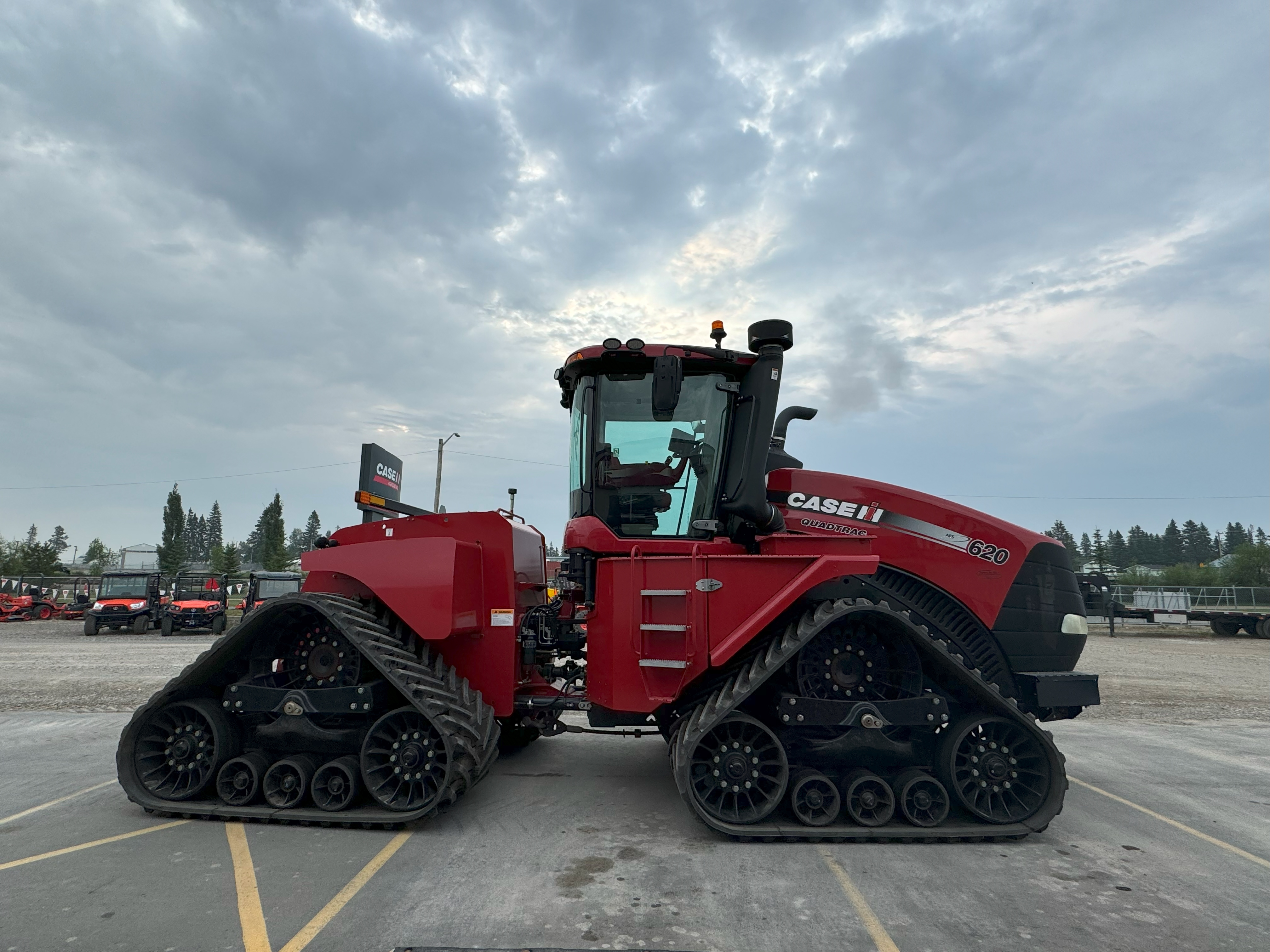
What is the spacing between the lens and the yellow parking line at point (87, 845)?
4.24 metres

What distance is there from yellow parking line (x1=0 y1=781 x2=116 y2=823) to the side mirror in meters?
5.27

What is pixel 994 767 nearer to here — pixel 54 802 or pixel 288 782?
pixel 288 782

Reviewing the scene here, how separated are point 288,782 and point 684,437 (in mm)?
3673

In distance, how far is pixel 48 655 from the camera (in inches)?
663

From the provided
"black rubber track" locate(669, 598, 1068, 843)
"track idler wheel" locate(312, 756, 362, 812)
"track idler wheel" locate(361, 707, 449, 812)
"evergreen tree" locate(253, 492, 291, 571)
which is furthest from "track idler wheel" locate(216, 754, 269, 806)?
"evergreen tree" locate(253, 492, 291, 571)

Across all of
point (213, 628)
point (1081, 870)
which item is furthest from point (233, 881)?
point (213, 628)

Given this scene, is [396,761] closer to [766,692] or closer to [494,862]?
[494,862]

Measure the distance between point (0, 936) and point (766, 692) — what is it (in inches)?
164

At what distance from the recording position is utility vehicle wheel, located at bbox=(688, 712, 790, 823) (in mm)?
4637

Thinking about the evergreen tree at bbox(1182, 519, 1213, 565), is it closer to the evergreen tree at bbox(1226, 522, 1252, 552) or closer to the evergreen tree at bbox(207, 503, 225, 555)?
the evergreen tree at bbox(1226, 522, 1252, 552)

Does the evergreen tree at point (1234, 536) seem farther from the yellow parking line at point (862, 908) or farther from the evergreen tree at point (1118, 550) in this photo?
the yellow parking line at point (862, 908)

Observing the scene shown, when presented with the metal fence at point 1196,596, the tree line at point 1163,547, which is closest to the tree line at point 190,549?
the metal fence at point 1196,596

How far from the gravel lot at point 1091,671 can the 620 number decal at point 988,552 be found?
6.43m

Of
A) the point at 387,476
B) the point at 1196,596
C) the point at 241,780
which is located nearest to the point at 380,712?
the point at 241,780
